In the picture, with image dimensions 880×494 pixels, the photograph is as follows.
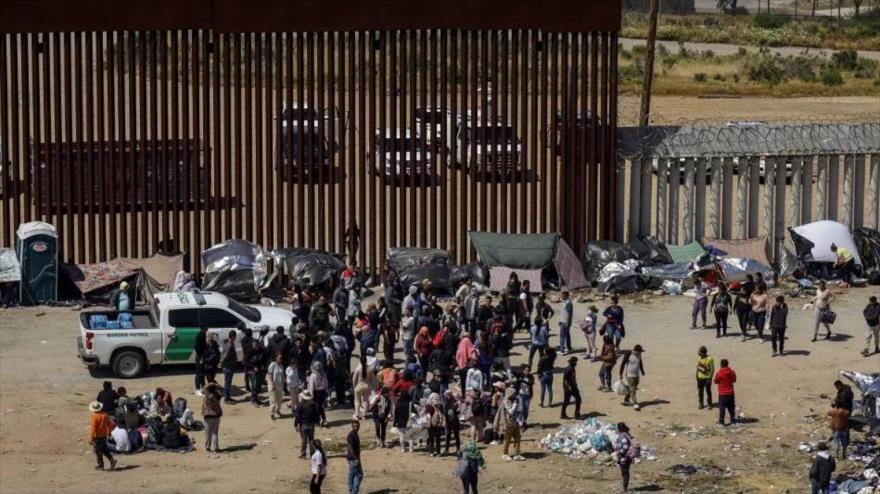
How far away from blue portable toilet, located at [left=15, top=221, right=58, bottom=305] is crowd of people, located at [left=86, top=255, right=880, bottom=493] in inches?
197

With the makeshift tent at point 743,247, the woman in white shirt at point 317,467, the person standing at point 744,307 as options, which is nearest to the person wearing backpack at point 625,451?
the woman in white shirt at point 317,467

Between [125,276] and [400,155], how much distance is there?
6.17m

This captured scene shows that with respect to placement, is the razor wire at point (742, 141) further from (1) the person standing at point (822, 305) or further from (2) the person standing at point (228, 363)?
(2) the person standing at point (228, 363)

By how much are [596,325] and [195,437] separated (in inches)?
341

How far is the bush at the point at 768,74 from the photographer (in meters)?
74.2

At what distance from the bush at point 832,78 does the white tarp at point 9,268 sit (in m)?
41.8

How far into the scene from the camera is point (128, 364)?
3412cm

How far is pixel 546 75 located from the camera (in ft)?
136

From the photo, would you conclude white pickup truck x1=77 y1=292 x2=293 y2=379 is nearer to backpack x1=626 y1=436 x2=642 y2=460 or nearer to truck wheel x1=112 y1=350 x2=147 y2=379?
truck wheel x1=112 y1=350 x2=147 y2=379

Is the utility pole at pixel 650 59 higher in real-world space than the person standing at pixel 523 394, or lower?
higher

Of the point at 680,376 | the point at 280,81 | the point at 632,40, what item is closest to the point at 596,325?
the point at 680,376

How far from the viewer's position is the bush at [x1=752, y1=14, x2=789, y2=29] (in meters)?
93.9

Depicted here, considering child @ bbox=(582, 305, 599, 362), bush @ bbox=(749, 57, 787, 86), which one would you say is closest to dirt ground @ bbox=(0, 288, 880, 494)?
child @ bbox=(582, 305, 599, 362)

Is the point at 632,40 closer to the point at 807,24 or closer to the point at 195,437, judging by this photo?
the point at 807,24
